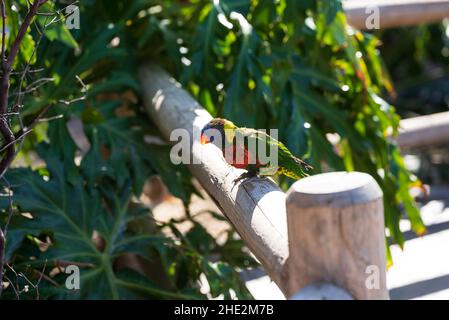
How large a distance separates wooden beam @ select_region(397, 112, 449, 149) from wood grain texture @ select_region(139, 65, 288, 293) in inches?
57.5

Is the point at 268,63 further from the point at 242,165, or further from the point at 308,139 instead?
the point at 242,165

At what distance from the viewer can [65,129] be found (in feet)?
8.50

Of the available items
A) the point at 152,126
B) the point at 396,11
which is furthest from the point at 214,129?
the point at 396,11

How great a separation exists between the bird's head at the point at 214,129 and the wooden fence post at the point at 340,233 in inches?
24.4

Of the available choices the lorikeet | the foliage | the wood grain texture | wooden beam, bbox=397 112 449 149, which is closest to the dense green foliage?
the wood grain texture

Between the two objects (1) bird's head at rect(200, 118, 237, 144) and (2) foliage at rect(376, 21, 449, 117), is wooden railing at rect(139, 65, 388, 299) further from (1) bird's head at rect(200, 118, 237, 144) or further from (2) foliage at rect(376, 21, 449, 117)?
(2) foliage at rect(376, 21, 449, 117)

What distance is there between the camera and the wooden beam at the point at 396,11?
349 cm

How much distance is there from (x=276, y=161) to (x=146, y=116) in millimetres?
1179

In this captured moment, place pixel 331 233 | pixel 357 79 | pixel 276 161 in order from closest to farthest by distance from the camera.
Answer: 1. pixel 331 233
2. pixel 276 161
3. pixel 357 79

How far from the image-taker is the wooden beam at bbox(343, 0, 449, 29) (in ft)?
11.4

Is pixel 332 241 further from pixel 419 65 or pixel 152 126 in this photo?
pixel 419 65
